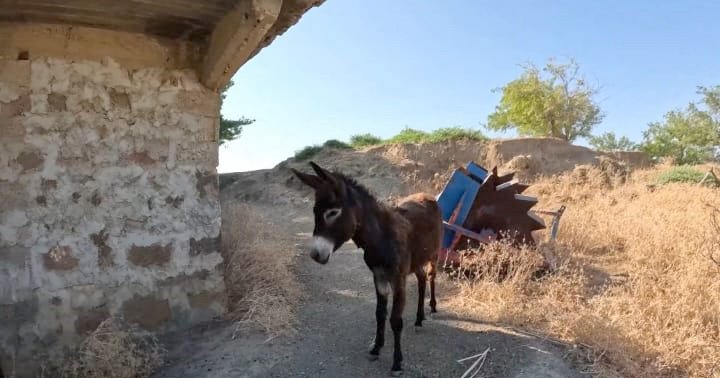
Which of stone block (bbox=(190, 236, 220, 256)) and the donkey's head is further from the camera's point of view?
stone block (bbox=(190, 236, 220, 256))

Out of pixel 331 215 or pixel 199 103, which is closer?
pixel 331 215

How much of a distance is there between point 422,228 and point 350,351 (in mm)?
1306

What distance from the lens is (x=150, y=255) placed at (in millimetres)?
4527

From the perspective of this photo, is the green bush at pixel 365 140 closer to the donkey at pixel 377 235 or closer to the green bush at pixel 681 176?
the green bush at pixel 681 176

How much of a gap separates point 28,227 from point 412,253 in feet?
10.5

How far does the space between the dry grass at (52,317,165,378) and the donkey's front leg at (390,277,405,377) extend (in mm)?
1974

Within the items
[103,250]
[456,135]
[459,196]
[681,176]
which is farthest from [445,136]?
[103,250]

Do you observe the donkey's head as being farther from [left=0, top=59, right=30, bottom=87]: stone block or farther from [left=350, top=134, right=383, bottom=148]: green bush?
[left=350, top=134, right=383, bottom=148]: green bush

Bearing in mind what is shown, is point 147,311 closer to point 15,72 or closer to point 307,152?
point 15,72

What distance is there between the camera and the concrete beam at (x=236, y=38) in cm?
382

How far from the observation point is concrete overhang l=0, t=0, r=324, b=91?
12.6 feet

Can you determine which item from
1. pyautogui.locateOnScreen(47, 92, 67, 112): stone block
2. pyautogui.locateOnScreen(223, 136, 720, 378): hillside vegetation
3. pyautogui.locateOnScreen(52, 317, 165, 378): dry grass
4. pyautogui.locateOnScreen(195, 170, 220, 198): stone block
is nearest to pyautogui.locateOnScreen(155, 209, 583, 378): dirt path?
pyautogui.locateOnScreen(52, 317, 165, 378): dry grass

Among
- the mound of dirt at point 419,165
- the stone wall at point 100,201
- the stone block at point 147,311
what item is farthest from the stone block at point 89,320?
the mound of dirt at point 419,165

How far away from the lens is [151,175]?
4.55 metres
